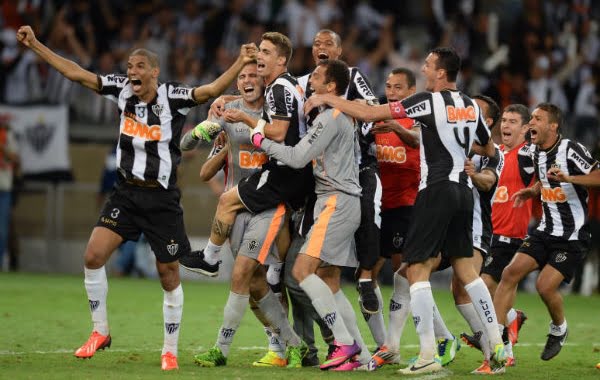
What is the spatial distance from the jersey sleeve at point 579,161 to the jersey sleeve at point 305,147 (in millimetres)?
2829

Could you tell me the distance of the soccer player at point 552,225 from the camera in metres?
11.9

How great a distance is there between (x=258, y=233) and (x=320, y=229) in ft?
1.94

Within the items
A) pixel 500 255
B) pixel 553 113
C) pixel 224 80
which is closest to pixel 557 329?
pixel 500 255

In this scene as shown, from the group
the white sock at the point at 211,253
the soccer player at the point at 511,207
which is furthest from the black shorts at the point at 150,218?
the soccer player at the point at 511,207

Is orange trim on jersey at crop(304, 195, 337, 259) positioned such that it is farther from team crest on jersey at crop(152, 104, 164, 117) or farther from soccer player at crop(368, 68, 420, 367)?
team crest on jersey at crop(152, 104, 164, 117)

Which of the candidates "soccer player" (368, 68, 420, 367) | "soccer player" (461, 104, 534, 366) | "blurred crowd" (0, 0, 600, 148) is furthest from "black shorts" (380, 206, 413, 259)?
"blurred crowd" (0, 0, 600, 148)

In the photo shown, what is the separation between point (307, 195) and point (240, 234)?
703 mm

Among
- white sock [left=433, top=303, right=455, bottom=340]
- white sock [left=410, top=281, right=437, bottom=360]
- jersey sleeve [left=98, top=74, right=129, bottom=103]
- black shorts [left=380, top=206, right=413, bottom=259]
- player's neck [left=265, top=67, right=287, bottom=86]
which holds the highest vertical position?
player's neck [left=265, top=67, right=287, bottom=86]

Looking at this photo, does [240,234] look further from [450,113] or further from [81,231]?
[81,231]

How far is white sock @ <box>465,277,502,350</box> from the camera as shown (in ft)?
34.2

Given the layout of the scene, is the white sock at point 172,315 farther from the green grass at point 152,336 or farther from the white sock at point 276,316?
the white sock at point 276,316

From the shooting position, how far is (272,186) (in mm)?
10750

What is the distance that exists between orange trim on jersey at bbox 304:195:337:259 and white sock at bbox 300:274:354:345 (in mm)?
215

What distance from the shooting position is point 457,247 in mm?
10430
